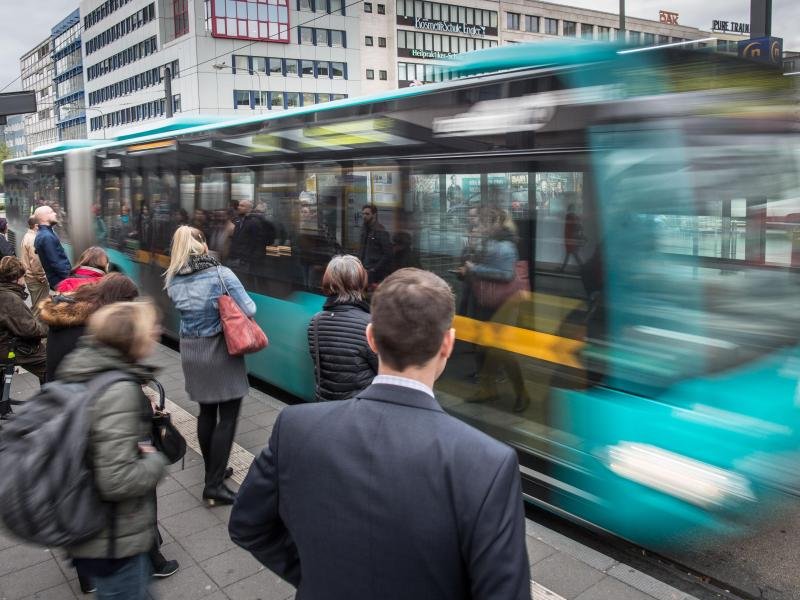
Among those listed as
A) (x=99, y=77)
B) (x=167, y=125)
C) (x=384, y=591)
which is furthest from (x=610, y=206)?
(x=99, y=77)

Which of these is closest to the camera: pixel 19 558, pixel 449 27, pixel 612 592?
pixel 612 592

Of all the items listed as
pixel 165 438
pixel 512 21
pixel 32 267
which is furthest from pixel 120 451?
pixel 512 21

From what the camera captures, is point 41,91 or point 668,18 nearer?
point 668,18

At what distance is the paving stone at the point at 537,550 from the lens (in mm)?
4086

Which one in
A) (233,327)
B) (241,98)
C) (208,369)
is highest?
(241,98)

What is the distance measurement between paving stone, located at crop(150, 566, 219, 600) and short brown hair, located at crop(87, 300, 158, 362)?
160 centimetres

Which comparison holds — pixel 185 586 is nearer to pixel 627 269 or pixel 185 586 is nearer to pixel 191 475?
pixel 191 475

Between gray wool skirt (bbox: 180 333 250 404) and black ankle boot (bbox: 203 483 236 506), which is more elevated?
gray wool skirt (bbox: 180 333 250 404)

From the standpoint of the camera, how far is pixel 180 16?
6062 cm

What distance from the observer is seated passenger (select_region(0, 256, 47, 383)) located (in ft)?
19.5

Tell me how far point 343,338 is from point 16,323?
3.58 m

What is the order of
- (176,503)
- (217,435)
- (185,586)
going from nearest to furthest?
(185,586) < (217,435) < (176,503)

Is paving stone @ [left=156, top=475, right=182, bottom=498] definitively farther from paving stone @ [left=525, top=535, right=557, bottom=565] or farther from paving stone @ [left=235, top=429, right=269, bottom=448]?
paving stone @ [left=525, top=535, right=557, bottom=565]

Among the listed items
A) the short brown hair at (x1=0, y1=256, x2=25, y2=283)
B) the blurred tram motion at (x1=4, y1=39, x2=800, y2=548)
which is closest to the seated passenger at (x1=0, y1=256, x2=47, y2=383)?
the short brown hair at (x1=0, y1=256, x2=25, y2=283)
